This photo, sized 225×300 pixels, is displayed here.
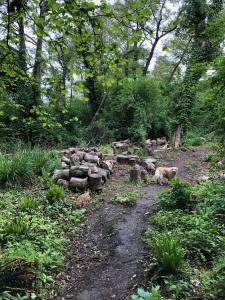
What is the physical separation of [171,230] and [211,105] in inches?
91.9

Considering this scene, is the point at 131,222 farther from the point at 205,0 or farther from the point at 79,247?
the point at 205,0

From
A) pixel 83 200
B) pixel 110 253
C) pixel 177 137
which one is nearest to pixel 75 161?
pixel 83 200

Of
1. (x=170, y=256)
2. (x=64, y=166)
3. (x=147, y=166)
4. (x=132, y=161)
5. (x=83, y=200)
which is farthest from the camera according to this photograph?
(x=132, y=161)

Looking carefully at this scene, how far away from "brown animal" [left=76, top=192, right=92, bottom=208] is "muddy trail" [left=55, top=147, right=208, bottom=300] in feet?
1.04

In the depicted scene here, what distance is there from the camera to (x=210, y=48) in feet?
39.0

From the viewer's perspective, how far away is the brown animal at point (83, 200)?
195 inches

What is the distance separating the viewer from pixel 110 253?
11.5 feet

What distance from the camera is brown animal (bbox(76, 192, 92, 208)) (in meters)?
4.94

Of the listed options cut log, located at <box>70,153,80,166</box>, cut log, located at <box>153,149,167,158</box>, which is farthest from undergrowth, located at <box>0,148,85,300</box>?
cut log, located at <box>153,149,167,158</box>

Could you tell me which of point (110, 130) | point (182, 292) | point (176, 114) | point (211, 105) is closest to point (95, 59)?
point (211, 105)

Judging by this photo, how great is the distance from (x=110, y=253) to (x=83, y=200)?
167cm

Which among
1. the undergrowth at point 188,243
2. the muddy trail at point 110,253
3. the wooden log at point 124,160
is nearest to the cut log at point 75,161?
the muddy trail at point 110,253

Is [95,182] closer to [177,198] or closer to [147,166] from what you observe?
[177,198]

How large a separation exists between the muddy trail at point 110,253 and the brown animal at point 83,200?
1.04 feet
